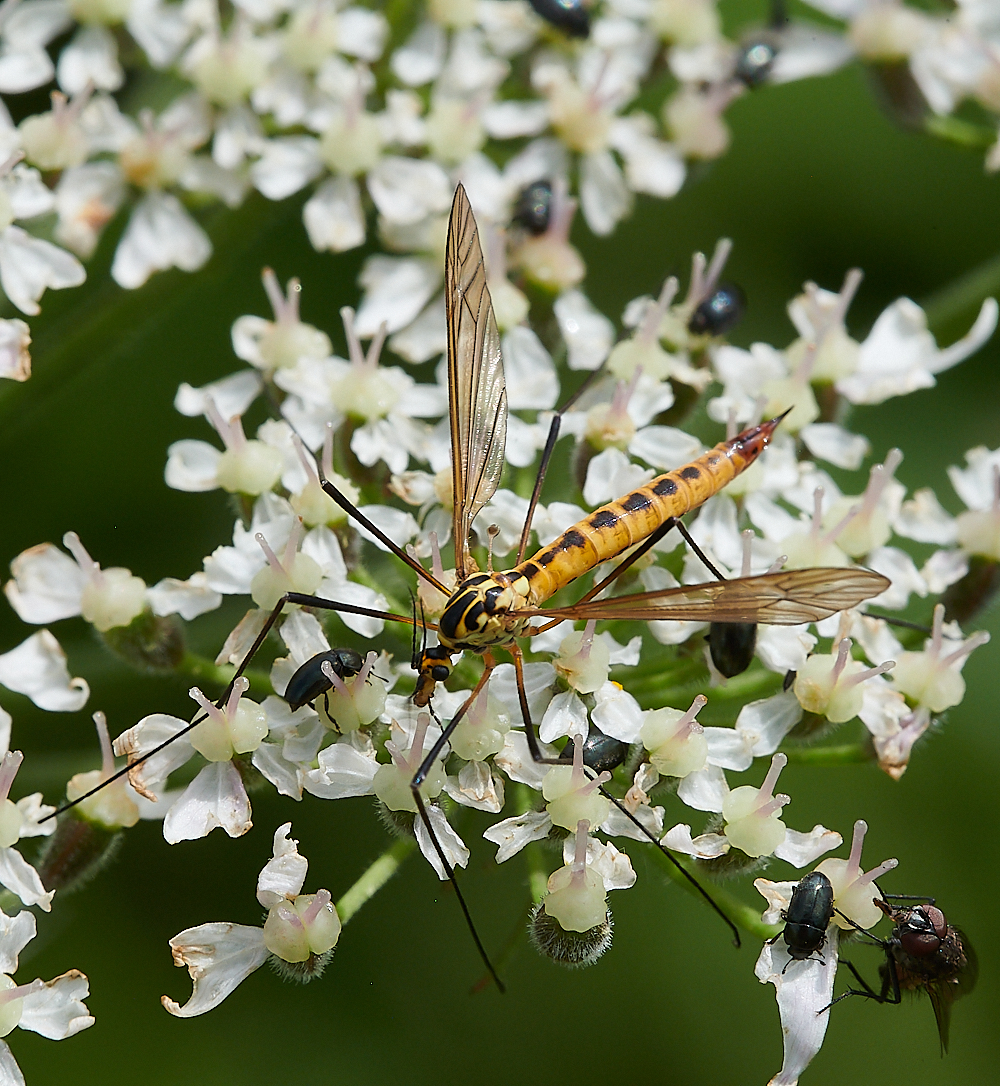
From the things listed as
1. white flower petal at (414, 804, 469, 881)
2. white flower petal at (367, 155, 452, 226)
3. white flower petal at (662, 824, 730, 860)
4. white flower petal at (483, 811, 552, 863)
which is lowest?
white flower petal at (662, 824, 730, 860)

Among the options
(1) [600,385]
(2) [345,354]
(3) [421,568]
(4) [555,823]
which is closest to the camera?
(4) [555,823]

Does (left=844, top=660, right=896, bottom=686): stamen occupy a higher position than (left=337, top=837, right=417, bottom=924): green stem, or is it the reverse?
(left=844, top=660, right=896, bottom=686): stamen

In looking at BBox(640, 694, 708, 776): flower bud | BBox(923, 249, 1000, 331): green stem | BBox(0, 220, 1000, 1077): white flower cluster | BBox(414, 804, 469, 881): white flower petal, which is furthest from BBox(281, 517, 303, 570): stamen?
BBox(923, 249, 1000, 331): green stem

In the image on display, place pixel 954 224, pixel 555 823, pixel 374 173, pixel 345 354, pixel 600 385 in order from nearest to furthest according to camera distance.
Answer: pixel 555 823 < pixel 600 385 < pixel 374 173 < pixel 345 354 < pixel 954 224

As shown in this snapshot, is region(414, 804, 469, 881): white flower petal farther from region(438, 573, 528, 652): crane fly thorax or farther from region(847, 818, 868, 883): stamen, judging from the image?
region(847, 818, 868, 883): stamen

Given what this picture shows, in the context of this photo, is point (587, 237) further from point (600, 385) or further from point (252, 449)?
point (252, 449)

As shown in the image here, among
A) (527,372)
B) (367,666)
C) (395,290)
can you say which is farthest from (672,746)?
(395,290)

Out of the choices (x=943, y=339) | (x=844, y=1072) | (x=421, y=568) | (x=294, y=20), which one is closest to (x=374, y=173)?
(x=294, y=20)
